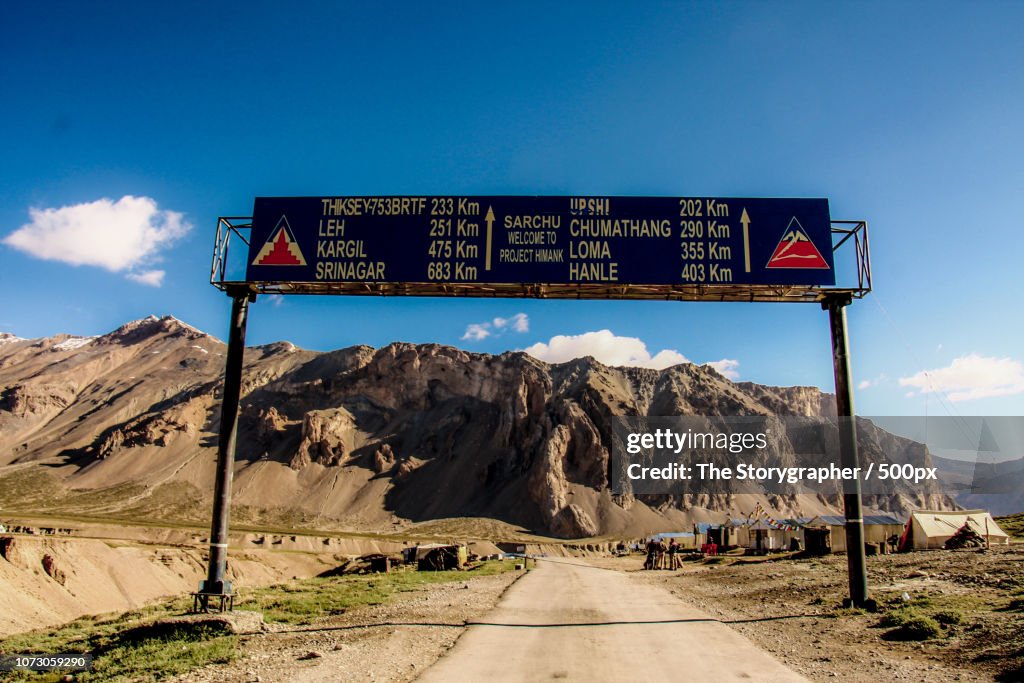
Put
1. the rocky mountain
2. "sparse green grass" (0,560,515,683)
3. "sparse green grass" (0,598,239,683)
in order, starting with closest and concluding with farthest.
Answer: "sparse green grass" (0,598,239,683) → "sparse green grass" (0,560,515,683) → the rocky mountain

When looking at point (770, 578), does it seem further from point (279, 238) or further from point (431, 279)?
point (279, 238)

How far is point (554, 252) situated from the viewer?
1634 cm

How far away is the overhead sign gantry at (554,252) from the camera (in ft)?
53.0

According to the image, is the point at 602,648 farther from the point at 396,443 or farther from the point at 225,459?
the point at 396,443

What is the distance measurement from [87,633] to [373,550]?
2240 inches

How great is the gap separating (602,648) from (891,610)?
695 centimetres

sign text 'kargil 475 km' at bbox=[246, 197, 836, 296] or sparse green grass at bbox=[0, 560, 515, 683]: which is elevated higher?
sign text 'kargil 475 km' at bbox=[246, 197, 836, 296]

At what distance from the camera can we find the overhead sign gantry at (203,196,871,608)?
16.1 m

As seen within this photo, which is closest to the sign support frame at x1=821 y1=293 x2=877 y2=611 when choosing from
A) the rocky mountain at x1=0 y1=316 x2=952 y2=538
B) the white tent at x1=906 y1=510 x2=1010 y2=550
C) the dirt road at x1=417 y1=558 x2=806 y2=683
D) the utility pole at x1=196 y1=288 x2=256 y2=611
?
the dirt road at x1=417 y1=558 x2=806 y2=683

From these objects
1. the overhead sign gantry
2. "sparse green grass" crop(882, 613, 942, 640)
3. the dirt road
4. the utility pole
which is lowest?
the dirt road

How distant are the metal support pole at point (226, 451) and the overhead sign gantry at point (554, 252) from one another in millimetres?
50

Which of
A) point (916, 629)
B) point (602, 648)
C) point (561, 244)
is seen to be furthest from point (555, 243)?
point (916, 629)

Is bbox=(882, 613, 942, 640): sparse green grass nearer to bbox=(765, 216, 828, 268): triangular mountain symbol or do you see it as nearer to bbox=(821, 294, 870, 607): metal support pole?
bbox=(821, 294, 870, 607): metal support pole

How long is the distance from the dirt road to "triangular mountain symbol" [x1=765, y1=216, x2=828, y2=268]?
8.48 metres
